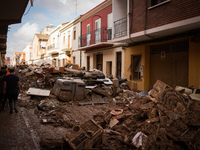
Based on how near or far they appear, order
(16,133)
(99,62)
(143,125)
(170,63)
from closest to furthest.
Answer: (16,133), (143,125), (170,63), (99,62)

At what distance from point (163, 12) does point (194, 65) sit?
3.17m

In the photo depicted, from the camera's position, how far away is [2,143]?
162 inches

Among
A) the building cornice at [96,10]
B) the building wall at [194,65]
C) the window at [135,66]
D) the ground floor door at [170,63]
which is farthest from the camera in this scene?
the building cornice at [96,10]

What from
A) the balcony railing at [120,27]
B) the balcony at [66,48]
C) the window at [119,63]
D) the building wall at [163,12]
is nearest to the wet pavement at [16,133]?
the building wall at [163,12]

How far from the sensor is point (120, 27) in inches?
514

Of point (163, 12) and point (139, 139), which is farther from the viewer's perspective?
point (163, 12)

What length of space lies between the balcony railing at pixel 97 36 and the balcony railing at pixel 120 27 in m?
2.20

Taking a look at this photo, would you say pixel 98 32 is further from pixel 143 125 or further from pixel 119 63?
pixel 143 125

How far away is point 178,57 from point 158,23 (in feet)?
7.60

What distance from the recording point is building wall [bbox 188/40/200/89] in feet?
27.5

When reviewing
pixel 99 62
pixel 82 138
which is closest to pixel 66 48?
pixel 99 62

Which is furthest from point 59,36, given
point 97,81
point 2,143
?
point 2,143

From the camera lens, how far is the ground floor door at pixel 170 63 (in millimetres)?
9586

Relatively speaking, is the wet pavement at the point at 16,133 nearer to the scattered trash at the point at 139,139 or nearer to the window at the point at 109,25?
the scattered trash at the point at 139,139
